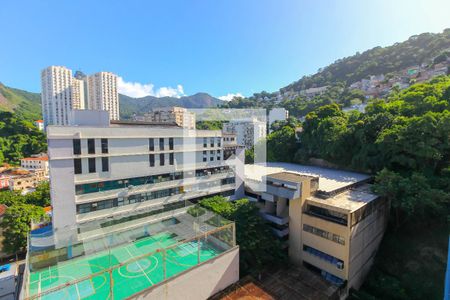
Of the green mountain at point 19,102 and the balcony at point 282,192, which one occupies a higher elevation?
the green mountain at point 19,102

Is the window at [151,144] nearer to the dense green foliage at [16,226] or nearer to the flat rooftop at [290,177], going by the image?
the flat rooftop at [290,177]

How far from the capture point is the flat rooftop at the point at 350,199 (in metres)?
11.2

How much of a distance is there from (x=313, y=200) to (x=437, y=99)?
12.3 meters

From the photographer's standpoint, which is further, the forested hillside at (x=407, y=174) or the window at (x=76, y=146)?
the window at (x=76, y=146)

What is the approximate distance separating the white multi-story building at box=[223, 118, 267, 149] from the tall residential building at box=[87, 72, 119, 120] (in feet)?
107

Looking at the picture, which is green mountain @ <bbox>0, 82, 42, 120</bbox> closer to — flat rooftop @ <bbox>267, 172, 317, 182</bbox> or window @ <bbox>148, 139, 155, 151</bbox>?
window @ <bbox>148, 139, 155, 151</bbox>

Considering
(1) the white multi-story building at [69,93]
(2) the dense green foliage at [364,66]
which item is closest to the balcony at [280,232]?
(2) the dense green foliage at [364,66]

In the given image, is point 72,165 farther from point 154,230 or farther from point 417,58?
point 417,58

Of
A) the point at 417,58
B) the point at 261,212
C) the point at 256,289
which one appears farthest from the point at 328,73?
Answer: the point at 256,289

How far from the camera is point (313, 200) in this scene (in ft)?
40.1

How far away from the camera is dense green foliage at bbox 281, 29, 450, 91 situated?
165ft

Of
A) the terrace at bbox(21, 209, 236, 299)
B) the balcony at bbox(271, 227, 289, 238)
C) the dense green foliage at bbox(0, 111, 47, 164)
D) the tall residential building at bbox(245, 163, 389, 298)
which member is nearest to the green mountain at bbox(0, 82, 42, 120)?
the dense green foliage at bbox(0, 111, 47, 164)

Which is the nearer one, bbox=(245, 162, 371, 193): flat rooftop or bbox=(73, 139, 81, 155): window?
bbox=(73, 139, 81, 155): window

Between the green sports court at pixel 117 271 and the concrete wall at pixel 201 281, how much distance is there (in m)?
0.23
